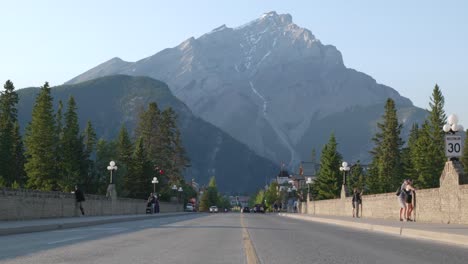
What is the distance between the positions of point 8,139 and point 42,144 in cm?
857

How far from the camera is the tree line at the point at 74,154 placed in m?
91.9

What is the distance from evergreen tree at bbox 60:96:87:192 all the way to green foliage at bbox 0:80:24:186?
25.9ft

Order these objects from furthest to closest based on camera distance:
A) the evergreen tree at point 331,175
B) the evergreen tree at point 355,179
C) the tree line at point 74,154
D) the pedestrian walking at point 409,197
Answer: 1. the evergreen tree at point 355,179
2. the evergreen tree at point 331,175
3. the tree line at point 74,154
4. the pedestrian walking at point 409,197

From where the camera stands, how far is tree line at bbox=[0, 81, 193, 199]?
9188 centimetres

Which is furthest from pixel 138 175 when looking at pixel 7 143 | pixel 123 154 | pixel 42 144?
pixel 7 143

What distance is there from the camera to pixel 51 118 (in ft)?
302

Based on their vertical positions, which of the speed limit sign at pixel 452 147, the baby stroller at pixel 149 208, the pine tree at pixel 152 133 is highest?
the pine tree at pixel 152 133

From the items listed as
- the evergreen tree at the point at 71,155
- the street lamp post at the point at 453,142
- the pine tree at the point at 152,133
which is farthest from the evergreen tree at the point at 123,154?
the street lamp post at the point at 453,142

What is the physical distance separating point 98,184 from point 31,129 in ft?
67.5

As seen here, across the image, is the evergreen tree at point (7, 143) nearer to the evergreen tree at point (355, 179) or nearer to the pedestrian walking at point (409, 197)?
the evergreen tree at point (355, 179)

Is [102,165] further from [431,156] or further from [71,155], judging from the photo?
[431,156]

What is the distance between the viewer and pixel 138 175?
97.1m

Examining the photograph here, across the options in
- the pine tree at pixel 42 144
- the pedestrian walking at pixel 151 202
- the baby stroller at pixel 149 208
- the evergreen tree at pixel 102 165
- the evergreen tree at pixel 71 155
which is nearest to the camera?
the pedestrian walking at pixel 151 202

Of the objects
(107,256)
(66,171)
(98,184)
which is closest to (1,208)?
(107,256)
